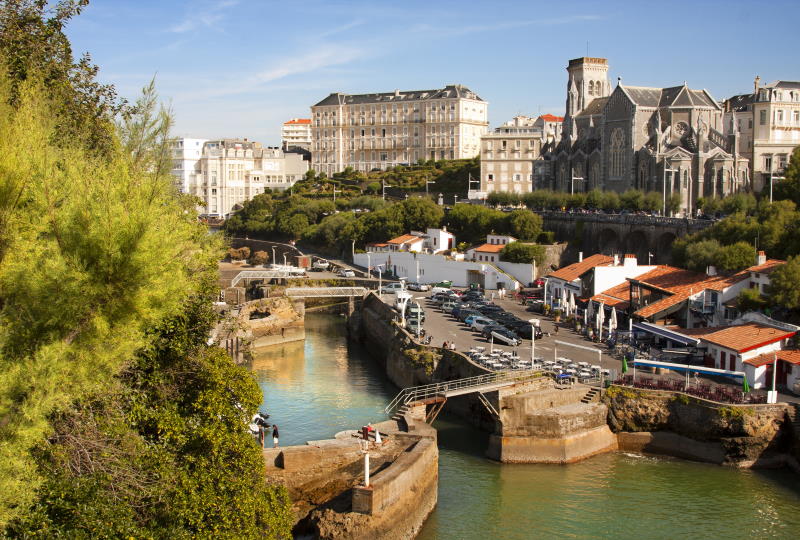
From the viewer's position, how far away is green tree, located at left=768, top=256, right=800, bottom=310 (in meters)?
38.8

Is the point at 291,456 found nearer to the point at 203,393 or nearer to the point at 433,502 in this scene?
the point at 433,502

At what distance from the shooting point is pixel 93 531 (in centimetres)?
1542

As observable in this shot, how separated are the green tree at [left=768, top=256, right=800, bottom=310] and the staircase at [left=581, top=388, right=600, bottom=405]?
1076 cm

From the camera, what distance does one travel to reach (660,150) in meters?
82.4

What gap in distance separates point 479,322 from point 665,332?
11.1m

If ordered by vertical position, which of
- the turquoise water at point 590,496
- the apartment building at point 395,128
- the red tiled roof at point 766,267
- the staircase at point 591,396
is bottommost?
the turquoise water at point 590,496

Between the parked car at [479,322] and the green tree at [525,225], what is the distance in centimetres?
2878

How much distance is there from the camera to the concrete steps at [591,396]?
111 feet

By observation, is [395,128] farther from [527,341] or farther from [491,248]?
[527,341]

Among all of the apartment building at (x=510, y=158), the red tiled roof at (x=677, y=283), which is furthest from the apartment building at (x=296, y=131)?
the red tiled roof at (x=677, y=283)

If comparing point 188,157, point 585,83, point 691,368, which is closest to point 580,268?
point 691,368

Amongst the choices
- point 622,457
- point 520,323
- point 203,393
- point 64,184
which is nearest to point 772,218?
point 520,323

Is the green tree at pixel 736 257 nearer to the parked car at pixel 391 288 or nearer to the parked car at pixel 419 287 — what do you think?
the parked car at pixel 391 288

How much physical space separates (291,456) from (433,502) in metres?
4.65
